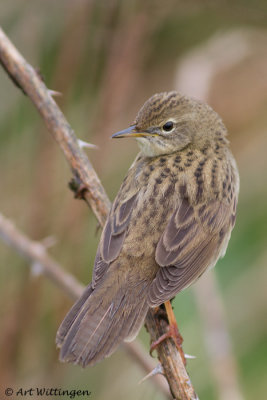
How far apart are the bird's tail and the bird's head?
1283 mm

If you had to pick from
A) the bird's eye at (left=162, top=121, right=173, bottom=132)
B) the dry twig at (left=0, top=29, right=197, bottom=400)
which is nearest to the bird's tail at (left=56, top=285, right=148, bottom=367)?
the dry twig at (left=0, top=29, right=197, bottom=400)

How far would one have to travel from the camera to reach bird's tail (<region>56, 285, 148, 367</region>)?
3.87 meters

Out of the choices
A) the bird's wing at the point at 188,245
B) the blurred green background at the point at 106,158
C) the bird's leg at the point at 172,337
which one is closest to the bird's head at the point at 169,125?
the bird's wing at the point at 188,245

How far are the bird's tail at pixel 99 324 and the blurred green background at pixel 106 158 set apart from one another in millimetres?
1457

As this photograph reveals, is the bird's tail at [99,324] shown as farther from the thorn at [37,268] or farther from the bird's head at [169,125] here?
the bird's head at [169,125]

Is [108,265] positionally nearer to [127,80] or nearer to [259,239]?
[127,80]

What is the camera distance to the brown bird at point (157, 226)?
410 centimetres

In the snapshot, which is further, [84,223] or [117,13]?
[117,13]

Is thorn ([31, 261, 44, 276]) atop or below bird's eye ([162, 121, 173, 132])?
below

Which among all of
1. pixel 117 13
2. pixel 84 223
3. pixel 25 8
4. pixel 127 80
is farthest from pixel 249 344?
pixel 25 8

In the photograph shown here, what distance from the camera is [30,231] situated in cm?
639

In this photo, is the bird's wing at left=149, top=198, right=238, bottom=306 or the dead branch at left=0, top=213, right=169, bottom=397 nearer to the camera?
the bird's wing at left=149, top=198, right=238, bottom=306

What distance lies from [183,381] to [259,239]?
3.77 metres

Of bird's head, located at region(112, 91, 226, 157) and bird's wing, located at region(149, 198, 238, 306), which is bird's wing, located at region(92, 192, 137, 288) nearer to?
bird's wing, located at region(149, 198, 238, 306)
